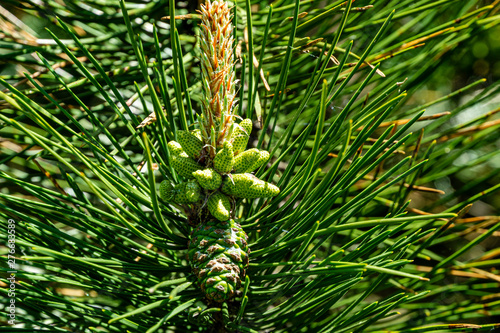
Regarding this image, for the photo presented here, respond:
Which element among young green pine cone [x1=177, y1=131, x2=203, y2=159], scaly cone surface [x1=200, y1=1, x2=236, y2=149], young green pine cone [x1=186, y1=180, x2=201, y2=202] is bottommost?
young green pine cone [x1=186, y1=180, x2=201, y2=202]

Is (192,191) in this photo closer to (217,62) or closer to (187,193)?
(187,193)

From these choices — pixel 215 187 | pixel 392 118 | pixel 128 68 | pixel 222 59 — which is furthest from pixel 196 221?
pixel 392 118

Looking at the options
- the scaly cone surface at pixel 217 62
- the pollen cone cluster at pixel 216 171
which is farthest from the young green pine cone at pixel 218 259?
the scaly cone surface at pixel 217 62

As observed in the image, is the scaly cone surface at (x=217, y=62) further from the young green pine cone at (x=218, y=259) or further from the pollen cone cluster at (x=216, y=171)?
the young green pine cone at (x=218, y=259)

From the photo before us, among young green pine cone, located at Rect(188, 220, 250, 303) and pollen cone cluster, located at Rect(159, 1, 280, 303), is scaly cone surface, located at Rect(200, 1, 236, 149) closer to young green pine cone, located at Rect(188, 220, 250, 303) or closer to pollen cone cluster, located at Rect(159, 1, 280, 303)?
pollen cone cluster, located at Rect(159, 1, 280, 303)

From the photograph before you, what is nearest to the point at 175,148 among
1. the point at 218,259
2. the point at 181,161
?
the point at 181,161

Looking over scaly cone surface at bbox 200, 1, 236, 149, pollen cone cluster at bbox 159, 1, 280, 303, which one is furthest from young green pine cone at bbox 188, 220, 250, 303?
scaly cone surface at bbox 200, 1, 236, 149
